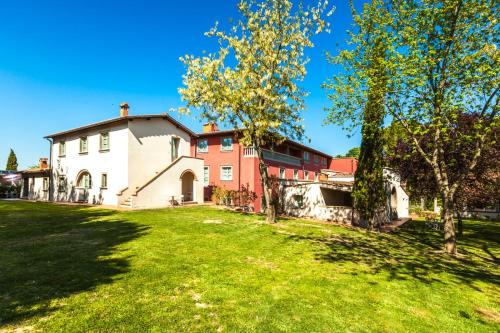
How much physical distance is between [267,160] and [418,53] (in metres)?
17.5

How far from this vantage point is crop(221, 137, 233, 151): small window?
91.7 feet

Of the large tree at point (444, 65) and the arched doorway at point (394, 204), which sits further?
the arched doorway at point (394, 204)

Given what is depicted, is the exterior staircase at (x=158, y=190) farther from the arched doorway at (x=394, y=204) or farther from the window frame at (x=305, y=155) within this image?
the arched doorway at (x=394, y=204)

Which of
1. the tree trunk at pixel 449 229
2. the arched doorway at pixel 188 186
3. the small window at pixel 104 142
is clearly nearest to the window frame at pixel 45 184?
the small window at pixel 104 142

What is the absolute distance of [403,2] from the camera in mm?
13500

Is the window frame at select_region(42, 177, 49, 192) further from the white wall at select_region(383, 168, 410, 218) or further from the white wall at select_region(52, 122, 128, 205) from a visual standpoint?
the white wall at select_region(383, 168, 410, 218)

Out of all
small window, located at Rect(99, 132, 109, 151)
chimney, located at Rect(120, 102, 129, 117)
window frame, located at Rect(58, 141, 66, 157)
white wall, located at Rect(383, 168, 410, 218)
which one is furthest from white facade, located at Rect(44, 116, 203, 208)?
white wall, located at Rect(383, 168, 410, 218)

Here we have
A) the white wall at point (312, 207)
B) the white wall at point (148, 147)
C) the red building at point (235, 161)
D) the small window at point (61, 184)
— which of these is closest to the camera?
the white wall at point (312, 207)

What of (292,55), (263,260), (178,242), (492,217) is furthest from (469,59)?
(492,217)

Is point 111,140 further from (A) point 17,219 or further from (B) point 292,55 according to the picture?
(B) point 292,55

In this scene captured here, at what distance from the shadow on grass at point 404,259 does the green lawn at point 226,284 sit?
0.08m

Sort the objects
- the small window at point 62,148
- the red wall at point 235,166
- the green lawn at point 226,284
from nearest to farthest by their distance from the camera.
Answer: the green lawn at point 226,284 < the red wall at point 235,166 < the small window at point 62,148

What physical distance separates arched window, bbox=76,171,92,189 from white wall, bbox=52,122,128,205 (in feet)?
1.12

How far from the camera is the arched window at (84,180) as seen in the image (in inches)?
1004
